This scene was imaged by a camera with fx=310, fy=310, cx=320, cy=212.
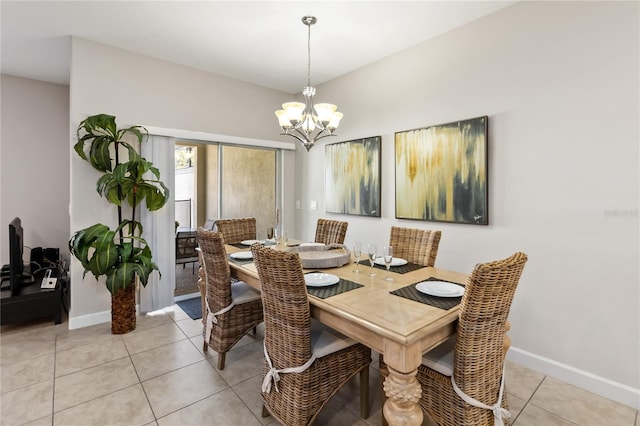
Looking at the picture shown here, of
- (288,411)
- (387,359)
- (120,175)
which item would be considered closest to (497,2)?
(387,359)

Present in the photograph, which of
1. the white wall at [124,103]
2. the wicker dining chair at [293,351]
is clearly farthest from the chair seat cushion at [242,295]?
the white wall at [124,103]

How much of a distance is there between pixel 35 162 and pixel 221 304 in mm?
3701

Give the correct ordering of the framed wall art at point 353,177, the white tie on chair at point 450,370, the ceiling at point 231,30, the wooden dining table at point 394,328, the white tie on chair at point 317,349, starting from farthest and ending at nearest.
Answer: the framed wall art at point 353,177 → the ceiling at point 231,30 → the white tie on chair at point 317,349 → the white tie on chair at point 450,370 → the wooden dining table at point 394,328

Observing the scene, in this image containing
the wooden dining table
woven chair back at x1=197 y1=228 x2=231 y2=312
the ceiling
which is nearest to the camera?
the wooden dining table

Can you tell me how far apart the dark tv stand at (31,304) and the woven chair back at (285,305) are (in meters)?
2.84

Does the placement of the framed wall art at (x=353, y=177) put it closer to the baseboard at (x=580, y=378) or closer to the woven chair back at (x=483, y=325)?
the baseboard at (x=580, y=378)

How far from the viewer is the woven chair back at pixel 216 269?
87.7 inches

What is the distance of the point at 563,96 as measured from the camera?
2.26 m

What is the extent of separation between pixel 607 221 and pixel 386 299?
1.71 m

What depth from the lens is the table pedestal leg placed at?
1.30 meters

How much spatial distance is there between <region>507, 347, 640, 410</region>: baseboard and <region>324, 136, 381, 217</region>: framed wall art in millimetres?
1852

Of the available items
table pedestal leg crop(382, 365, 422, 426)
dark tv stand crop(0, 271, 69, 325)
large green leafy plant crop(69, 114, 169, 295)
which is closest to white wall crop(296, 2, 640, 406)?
table pedestal leg crop(382, 365, 422, 426)

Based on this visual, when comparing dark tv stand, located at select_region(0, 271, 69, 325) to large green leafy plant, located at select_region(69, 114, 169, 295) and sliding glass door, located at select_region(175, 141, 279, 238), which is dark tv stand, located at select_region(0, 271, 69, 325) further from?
sliding glass door, located at select_region(175, 141, 279, 238)

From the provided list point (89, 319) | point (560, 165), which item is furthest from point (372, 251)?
point (89, 319)
